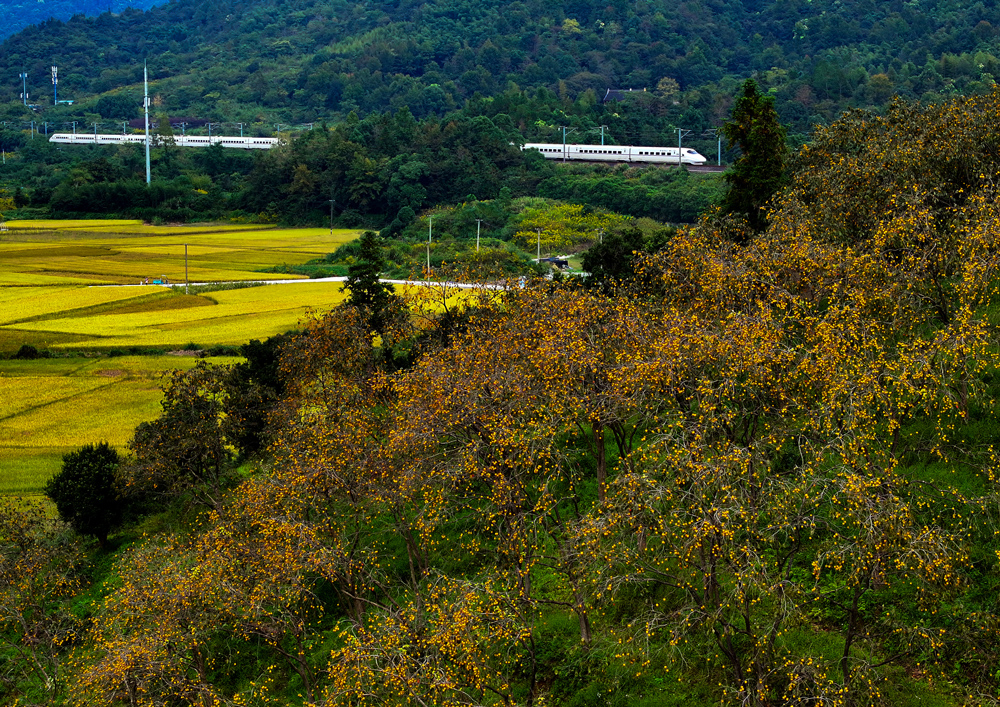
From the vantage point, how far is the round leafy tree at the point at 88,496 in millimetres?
21266

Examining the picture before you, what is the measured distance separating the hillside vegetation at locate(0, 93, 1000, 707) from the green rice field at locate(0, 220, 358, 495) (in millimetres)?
10031

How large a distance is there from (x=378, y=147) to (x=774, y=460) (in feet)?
248

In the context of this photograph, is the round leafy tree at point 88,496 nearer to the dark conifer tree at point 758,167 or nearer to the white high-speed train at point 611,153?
the dark conifer tree at point 758,167

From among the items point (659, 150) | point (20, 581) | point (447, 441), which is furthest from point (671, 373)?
point (659, 150)

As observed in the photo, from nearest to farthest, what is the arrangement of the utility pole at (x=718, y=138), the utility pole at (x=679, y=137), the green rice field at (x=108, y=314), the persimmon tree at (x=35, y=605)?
the persimmon tree at (x=35, y=605)
the green rice field at (x=108, y=314)
the utility pole at (x=679, y=137)
the utility pole at (x=718, y=138)

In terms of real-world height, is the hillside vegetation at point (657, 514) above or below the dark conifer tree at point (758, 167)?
below

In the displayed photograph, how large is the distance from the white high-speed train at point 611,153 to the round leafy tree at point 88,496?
67.0 meters

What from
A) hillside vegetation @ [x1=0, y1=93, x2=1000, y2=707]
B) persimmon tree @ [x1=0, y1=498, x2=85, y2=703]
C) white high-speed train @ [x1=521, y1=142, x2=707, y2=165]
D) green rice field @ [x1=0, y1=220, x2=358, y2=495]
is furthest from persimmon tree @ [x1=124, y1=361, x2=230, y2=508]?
white high-speed train @ [x1=521, y1=142, x2=707, y2=165]

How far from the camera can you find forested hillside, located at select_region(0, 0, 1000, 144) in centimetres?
11594

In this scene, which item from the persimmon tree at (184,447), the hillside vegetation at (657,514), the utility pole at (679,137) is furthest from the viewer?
the utility pole at (679,137)

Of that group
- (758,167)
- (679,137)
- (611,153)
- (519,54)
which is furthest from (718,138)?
A: (519,54)

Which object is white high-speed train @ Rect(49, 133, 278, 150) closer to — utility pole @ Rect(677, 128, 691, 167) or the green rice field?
the green rice field

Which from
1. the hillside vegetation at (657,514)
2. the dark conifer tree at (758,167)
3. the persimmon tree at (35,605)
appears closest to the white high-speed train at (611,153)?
the dark conifer tree at (758,167)

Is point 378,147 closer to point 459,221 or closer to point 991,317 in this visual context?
point 459,221
